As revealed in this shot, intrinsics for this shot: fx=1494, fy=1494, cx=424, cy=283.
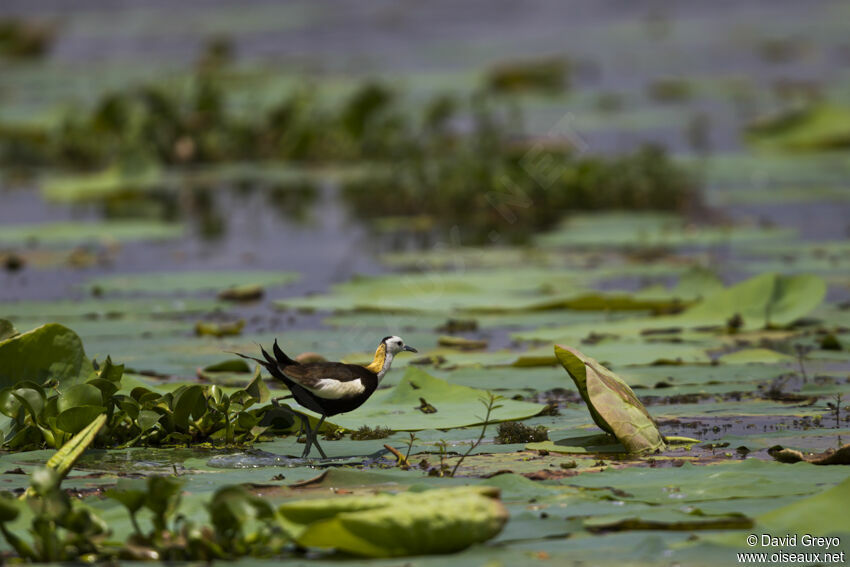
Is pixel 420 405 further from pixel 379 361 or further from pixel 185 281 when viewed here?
pixel 185 281

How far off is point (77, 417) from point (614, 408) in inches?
64.0

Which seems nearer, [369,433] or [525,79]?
[369,433]

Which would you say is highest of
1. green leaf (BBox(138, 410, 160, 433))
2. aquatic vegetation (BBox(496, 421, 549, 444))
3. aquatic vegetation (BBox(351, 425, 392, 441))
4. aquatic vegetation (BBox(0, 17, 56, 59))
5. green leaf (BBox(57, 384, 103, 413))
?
aquatic vegetation (BBox(0, 17, 56, 59))

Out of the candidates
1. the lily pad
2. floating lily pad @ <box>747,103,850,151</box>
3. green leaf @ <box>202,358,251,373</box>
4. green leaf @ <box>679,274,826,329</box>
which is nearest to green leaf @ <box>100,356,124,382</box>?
green leaf @ <box>202,358,251,373</box>

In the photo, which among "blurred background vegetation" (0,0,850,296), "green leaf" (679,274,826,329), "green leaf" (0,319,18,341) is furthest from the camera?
"blurred background vegetation" (0,0,850,296)

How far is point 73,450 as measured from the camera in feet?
13.5

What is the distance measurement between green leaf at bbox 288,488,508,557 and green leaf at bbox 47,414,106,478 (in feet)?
2.83

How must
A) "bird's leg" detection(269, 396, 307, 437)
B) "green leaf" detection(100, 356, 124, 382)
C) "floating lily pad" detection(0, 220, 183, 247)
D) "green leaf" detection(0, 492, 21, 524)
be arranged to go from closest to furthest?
"green leaf" detection(0, 492, 21, 524), "bird's leg" detection(269, 396, 307, 437), "green leaf" detection(100, 356, 124, 382), "floating lily pad" detection(0, 220, 183, 247)

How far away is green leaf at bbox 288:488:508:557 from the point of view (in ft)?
11.3

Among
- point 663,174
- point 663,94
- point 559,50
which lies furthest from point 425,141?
point 559,50

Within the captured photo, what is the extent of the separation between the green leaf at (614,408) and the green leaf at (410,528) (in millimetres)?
1124

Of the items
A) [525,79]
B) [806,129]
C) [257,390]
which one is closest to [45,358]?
[257,390]

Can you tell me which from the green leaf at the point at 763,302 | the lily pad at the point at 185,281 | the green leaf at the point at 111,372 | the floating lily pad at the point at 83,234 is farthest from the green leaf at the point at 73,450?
the floating lily pad at the point at 83,234

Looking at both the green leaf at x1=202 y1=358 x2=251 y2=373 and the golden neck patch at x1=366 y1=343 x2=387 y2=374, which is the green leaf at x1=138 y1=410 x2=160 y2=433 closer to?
the golden neck patch at x1=366 y1=343 x2=387 y2=374
